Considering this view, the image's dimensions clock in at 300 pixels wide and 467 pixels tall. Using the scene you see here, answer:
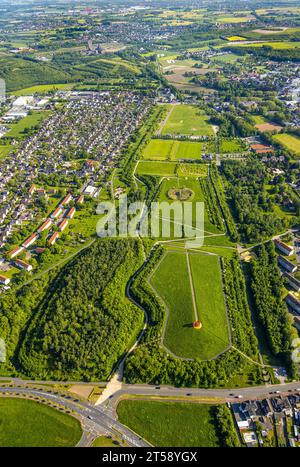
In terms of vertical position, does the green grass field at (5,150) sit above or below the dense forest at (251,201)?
above

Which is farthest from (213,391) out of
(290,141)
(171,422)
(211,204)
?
(290,141)

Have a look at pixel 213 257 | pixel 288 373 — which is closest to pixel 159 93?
pixel 213 257

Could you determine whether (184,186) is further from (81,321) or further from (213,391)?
(213,391)

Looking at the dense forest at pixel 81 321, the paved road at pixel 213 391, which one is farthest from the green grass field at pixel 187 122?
the paved road at pixel 213 391

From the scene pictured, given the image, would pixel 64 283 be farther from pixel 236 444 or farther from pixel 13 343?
pixel 236 444

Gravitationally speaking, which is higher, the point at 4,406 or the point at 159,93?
the point at 159,93

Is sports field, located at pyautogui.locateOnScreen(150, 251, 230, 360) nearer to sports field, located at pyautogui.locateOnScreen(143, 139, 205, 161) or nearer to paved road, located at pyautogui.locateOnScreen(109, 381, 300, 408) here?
paved road, located at pyautogui.locateOnScreen(109, 381, 300, 408)

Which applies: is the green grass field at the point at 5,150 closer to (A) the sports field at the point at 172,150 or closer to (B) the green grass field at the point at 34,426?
(A) the sports field at the point at 172,150
